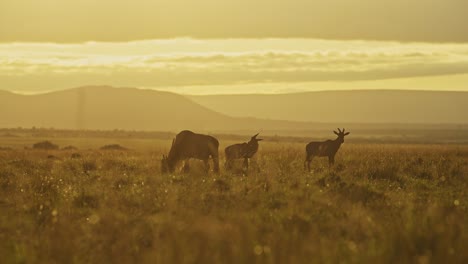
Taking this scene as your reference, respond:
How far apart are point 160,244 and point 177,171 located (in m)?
15.1

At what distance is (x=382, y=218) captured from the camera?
47.1ft

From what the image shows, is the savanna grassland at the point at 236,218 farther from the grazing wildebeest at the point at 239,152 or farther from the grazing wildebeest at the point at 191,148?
the grazing wildebeest at the point at 239,152

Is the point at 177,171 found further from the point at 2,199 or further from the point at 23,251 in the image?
the point at 23,251

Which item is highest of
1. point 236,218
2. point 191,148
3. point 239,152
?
point 191,148

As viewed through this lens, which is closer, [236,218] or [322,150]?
[236,218]

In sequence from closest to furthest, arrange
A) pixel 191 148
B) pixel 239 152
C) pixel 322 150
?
pixel 191 148 → pixel 239 152 → pixel 322 150


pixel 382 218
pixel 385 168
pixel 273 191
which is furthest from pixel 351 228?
pixel 385 168

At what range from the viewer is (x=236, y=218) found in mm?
13828

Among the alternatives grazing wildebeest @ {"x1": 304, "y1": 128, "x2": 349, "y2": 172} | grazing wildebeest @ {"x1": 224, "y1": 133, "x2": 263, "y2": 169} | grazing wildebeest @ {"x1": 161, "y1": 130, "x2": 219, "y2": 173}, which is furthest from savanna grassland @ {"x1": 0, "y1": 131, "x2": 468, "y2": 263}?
grazing wildebeest @ {"x1": 304, "y1": 128, "x2": 349, "y2": 172}

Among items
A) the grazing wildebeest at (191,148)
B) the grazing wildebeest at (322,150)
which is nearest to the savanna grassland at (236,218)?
the grazing wildebeest at (191,148)

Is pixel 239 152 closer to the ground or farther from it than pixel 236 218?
farther from it

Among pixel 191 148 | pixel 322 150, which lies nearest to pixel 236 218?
pixel 191 148

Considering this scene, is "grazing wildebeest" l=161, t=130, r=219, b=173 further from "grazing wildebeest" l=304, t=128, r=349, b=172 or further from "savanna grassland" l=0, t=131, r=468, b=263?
"grazing wildebeest" l=304, t=128, r=349, b=172

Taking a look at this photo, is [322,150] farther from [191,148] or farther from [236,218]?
[236,218]
